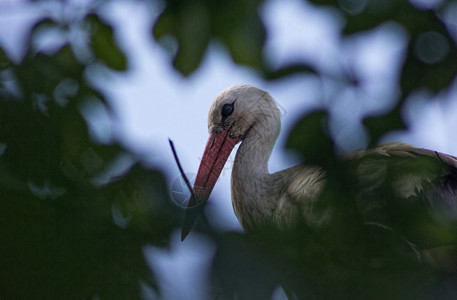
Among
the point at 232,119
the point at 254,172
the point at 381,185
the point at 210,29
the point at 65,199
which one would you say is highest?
the point at 210,29

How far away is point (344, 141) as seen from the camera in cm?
90

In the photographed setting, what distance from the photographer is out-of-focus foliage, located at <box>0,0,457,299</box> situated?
842mm

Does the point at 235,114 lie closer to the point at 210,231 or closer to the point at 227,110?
the point at 227,110

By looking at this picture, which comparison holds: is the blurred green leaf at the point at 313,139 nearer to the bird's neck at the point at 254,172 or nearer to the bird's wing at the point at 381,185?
the bird's wing at the point at 381,185

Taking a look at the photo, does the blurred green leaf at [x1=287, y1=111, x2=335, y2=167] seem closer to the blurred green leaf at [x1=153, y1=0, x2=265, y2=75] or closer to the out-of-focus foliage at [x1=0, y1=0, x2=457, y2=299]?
the out-of-focus foliage at [x1=0, y1=0, x2=457, y2=299]

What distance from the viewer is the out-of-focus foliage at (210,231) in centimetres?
84

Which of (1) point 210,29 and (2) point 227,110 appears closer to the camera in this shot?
(1) point 210,29

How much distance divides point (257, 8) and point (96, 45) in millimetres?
331

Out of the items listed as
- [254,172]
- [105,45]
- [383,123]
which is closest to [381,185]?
[383,123]

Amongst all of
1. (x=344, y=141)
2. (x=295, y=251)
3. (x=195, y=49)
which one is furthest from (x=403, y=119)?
(x=195, y=49)

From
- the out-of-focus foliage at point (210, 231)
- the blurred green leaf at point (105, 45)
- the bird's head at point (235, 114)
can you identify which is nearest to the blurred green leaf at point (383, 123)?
the out-of-focus foliage at point (210, 231)

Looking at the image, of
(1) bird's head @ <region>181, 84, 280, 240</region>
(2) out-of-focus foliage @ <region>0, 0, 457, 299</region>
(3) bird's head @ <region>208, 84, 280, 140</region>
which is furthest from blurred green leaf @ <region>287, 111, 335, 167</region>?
(3) bird's head @ <region>208, 84, 280, 140</region>

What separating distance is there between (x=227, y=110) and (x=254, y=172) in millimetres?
496

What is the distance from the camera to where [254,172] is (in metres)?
4.07
